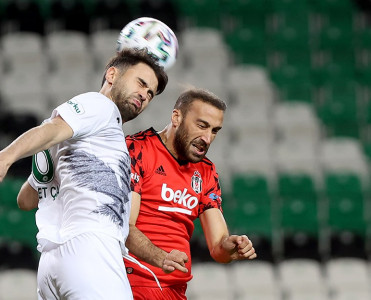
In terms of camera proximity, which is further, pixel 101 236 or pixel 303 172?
pixel 303 172

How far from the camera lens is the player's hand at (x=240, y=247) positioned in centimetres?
305

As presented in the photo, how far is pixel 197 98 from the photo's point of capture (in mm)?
3535

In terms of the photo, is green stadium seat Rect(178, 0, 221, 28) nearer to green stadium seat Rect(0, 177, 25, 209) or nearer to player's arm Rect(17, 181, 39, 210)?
green stadium seat Rect(0, 177, 25, 209)

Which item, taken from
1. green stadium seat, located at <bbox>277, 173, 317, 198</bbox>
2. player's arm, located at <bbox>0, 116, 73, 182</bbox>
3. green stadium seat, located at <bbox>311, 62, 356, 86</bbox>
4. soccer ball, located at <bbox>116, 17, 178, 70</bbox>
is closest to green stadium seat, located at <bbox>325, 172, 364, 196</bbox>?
green stadium seat, located at <bbox>277, 173, 317, 198</bbox>

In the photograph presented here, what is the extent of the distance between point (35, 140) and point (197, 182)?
1296 millimetres

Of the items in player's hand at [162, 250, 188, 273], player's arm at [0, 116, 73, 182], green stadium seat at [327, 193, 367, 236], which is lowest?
green stadium seat at [327, 193, 367, 236]

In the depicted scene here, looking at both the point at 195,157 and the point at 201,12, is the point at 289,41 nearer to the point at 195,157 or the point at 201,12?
the point at 201,12

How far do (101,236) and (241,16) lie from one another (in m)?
8.13

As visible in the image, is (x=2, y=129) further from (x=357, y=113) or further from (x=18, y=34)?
(x=357, y=113)

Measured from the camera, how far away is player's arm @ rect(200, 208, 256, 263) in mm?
3057

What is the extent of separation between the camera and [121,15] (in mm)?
10141

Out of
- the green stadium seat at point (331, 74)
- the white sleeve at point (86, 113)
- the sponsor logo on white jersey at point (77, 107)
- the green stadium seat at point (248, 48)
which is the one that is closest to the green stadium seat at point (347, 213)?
the green stadium seat at point (331, 74)

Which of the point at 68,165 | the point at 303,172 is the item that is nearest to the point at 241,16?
the point at 303,172

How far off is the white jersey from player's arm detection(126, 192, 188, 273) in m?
0.18
